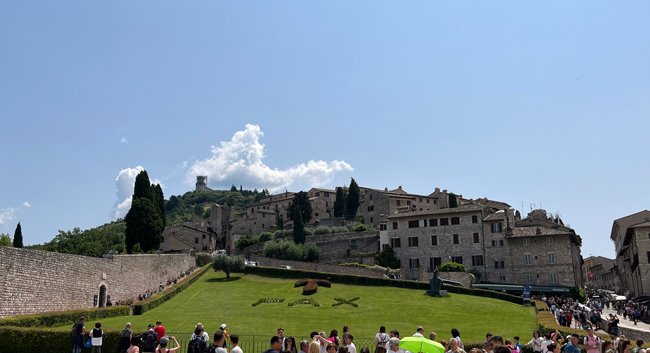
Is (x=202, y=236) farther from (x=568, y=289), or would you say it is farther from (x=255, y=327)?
(x=255, y=327)

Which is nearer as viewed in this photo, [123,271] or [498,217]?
[123,271]

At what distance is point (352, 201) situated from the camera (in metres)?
119

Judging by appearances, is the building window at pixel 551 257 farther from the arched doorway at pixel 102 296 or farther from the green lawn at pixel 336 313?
the arched doorway at pixel 102 296

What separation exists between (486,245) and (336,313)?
3679 centimetres

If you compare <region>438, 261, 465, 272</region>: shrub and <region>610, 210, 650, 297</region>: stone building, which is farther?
<region>438, 261, 465, 272</region>: shrub

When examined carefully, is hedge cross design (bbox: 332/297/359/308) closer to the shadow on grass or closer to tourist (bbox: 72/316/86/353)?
the shadow on grass

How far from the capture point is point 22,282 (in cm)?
3272

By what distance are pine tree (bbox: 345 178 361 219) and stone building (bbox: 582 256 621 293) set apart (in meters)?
53.4

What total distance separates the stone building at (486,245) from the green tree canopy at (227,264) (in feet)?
73.5

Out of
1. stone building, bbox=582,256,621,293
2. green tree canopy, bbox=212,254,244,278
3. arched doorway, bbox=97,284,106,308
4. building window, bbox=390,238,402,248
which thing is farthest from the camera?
stone building, bbox=582,256,621,293

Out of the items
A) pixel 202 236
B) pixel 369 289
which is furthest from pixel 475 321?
pixel 202 236

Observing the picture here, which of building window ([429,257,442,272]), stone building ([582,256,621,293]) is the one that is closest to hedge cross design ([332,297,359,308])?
building window ([429,257,442,272])

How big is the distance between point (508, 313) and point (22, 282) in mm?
34020

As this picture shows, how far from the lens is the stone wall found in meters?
31.8
